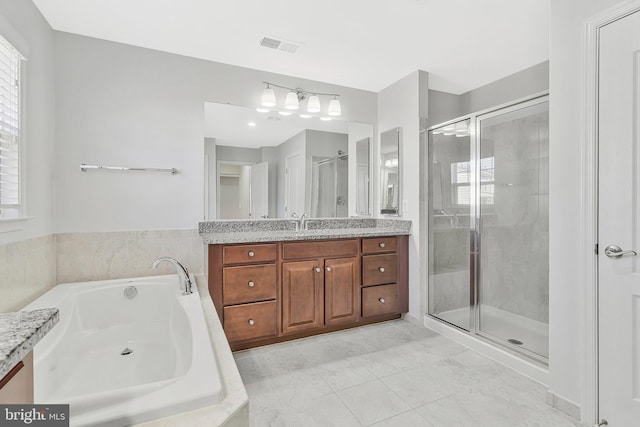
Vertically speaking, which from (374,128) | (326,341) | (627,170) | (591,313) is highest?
(374,128)

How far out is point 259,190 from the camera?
3021mm

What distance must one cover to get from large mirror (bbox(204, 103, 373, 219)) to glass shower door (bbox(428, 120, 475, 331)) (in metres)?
0.73

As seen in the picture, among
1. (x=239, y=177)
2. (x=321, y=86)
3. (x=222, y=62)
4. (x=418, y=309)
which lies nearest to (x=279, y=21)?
(x=222, y=62)

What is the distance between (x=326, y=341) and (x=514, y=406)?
136cm

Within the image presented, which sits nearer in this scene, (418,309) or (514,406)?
(514,406)

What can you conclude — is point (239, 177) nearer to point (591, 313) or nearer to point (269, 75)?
point (269, 75)

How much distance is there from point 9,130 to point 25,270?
2.53 feet

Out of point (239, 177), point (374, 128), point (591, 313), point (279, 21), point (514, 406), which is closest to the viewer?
point (591, 313)

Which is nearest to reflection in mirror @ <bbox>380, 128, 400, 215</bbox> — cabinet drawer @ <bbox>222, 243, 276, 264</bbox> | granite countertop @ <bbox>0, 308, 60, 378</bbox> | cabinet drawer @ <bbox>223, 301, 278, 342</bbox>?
cabinet drawer @ <bbox>222, 243, 276, 264</bbox>

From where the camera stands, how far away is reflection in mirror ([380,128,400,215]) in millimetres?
3252

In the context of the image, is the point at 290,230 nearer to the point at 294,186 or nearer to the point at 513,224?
the point at 294,186

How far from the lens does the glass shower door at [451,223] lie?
2842mm

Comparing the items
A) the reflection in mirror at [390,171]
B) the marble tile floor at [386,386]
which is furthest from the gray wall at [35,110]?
the reflection in mirror at [390,171]

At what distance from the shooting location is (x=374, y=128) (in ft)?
11.5
